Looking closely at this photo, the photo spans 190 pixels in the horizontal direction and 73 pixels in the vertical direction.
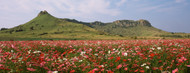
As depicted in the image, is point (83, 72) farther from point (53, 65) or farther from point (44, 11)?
point (44, 11)

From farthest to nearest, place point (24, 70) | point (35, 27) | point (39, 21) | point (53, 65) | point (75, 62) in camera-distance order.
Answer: point (39, 21), point (35, 27), point (75, 62), point (53, 65), point (24, 70)

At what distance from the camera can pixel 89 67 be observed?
4.00 meters

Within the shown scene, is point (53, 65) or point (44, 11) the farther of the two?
point (44, 11)

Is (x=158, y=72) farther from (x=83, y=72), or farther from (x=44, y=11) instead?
(x=44, y=11)

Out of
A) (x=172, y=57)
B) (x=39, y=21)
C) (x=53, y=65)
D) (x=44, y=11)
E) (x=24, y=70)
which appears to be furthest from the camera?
(x=44, y=11)

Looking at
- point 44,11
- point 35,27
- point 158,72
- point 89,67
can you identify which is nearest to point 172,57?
point 158,72

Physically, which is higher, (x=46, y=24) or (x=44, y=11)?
(x=44, y=11)

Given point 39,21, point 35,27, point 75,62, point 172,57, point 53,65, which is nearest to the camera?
point 53,65

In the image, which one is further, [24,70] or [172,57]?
[172,57]

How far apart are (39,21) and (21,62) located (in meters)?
165

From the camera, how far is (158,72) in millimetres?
3869

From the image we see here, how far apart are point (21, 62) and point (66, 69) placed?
1.45 meters

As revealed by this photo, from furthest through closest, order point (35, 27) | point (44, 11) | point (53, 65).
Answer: point (44, 11) → point (35, 27) → point (53, 65)

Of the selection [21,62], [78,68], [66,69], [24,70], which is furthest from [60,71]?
[21,62]
